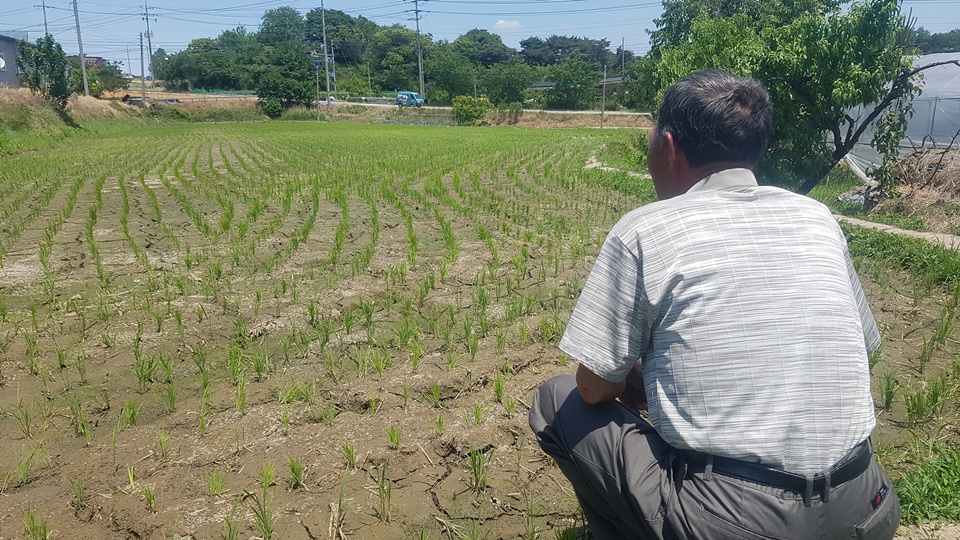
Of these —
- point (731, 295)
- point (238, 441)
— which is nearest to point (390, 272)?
Result: point (238, 441)

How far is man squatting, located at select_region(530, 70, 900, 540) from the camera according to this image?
1.40 metres

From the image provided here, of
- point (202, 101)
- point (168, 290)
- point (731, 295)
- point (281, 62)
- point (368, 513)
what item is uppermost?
point (281, 62)

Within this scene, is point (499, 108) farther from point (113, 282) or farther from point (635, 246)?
point (635, 246)

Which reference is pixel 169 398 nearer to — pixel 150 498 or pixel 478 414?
pixel 150 498

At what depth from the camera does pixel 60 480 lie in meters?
2.50

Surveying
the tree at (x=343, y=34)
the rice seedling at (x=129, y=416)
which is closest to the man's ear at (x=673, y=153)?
the rice seedling at (x=129, y=416)

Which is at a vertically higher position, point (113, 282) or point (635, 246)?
point (635, 246)

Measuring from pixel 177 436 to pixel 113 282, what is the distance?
262 cm

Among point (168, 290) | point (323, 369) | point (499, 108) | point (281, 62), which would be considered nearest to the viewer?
point (323, 369)

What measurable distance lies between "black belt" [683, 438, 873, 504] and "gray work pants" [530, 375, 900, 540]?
1cm

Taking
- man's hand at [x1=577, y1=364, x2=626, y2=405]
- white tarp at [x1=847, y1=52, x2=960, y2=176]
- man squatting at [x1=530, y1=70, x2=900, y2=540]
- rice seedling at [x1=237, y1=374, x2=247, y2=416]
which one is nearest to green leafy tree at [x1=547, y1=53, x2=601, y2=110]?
white tarp at [x1=847, y1=52, x2=960, y2=176]

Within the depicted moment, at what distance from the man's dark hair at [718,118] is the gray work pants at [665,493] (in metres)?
0.71

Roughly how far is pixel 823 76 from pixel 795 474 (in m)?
5.47

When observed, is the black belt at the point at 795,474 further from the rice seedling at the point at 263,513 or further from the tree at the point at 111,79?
the tree at the point at 111,79
